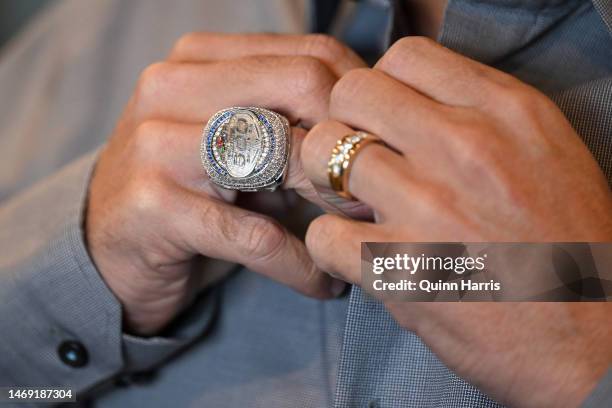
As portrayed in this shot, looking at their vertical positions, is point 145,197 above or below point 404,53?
below

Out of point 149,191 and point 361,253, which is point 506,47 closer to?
point 361,253

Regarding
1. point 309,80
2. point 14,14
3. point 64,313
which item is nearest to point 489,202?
point 309,80

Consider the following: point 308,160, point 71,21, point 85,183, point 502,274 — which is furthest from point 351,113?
point 71,21

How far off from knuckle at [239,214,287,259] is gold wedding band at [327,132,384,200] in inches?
6.0

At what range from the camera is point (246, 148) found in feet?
2.31

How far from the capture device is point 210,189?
2.55 ft

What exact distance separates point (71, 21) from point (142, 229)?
83 centimetres

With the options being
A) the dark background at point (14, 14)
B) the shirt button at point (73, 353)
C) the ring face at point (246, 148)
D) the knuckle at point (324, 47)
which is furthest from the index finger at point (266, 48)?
the dark background at point (14, 14)

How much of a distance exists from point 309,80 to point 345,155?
0.15 m

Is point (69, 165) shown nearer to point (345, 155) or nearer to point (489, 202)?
point (345, 155)

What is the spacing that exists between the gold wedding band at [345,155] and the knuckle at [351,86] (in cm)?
5

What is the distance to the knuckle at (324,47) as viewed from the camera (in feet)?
2.62

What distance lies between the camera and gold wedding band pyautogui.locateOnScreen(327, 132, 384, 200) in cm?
61

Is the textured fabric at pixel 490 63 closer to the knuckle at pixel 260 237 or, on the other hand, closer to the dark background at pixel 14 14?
the knuckle at pixel 260 237
